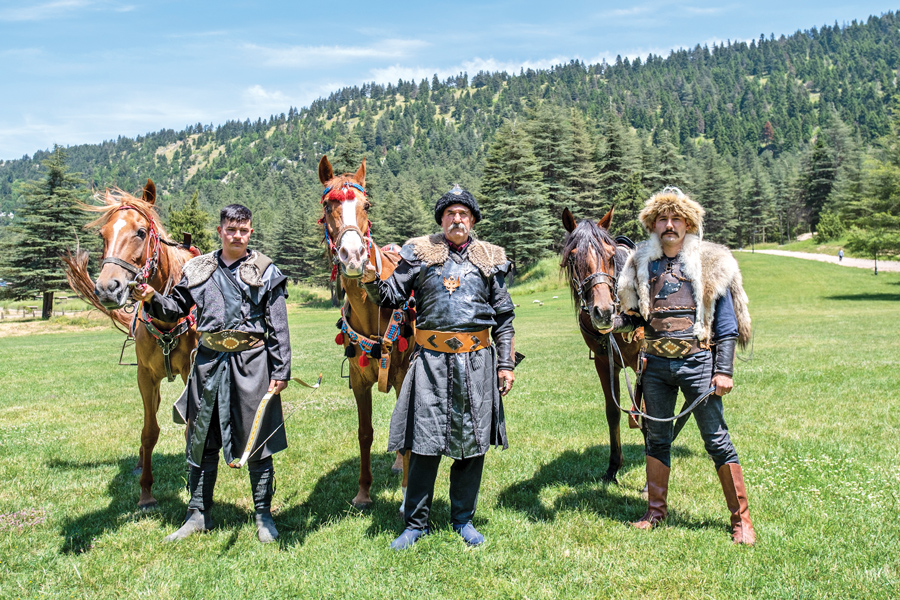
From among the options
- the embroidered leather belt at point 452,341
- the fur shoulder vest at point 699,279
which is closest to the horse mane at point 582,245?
the fur shoulder vest at point 699,279

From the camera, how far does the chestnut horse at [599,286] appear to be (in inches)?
164

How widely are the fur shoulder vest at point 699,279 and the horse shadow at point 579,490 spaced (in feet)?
5.92

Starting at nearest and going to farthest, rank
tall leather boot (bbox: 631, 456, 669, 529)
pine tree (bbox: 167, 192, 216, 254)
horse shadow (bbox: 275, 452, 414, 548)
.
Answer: tall leather boot (bbox: 631, 456, 669, 529) → horse shadow (bbox: 275, 452, 414, 548) → pine tree (bbox: 167, 192, 216, 254)

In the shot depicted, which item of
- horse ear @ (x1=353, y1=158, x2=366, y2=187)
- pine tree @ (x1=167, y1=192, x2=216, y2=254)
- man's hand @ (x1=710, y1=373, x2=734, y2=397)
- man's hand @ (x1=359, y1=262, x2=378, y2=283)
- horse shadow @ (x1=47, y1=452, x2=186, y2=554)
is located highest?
pine tree @ (x1=167, y1=192, x2=216, y2=254)

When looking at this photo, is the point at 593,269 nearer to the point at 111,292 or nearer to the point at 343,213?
the point at 343,213

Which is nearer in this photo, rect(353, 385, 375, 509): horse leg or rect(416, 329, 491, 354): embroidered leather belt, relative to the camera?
rect(416, 329, 491, 354): embroidered leather belt

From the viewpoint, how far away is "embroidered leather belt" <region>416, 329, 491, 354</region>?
12.8 feet

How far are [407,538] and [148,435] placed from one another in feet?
9.42

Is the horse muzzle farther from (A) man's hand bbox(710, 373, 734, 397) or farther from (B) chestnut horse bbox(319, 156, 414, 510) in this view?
(A) man's hand bbox(710, 373, 734, 397)

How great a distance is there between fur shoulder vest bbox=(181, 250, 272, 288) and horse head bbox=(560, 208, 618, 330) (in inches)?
103

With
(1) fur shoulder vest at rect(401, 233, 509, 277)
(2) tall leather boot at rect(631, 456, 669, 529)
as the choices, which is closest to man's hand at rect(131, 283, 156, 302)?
(1) fur shoulder vest at rect(401, 233, 509, 277)

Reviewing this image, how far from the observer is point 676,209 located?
3986mm

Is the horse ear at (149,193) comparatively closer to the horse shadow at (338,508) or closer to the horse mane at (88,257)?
the horse mane at (88,257)

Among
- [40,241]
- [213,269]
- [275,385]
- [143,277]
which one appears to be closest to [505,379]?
[275,385]
